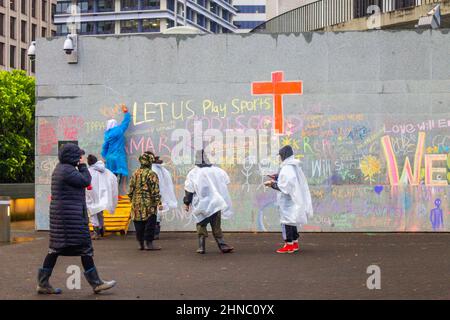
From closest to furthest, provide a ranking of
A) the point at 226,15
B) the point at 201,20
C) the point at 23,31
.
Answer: the point at 23,31, the point at 201,20, the point at 226,15

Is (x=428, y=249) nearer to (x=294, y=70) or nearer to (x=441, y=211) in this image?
(x=441, y=211)

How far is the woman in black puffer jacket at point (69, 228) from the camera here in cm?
962

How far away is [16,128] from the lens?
59812 millimetres

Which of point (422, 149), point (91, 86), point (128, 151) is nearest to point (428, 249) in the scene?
point (422, 149)

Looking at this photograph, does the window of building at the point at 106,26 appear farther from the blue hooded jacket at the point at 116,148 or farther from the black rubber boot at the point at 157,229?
the black rubber boot at the point at 157,229

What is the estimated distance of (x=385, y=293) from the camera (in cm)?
947

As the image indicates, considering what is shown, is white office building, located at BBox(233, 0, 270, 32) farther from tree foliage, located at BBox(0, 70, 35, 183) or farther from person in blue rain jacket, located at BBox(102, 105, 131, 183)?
person in blue rain jacket, located at BBox(102, 105, 131, 183)

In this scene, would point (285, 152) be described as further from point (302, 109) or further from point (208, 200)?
point (302, 109)

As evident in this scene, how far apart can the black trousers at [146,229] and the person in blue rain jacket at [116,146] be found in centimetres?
331

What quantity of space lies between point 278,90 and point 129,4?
344ft

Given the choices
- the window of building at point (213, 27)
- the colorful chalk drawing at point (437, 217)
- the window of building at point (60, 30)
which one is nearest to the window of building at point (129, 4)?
the window of building at point (60, 30)

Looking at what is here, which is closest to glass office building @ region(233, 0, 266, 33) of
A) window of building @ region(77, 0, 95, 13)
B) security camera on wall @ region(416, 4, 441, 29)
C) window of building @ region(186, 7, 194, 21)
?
window of building @ region(186, 7, 194, 21)

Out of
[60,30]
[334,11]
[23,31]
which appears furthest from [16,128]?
[60,30]
